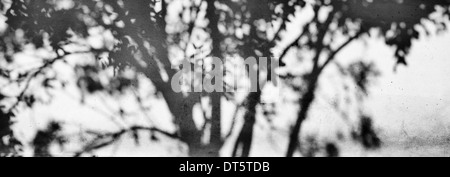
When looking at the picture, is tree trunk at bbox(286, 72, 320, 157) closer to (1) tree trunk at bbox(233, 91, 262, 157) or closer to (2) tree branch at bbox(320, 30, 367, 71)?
(2) tree branch at bbox(320, 30, 367, 71)

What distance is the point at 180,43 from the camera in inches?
181

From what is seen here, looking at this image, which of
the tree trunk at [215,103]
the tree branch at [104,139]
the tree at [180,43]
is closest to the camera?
the tree at [180,43]

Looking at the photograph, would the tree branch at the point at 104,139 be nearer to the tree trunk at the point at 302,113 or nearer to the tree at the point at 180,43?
the tree at the point at 180,43

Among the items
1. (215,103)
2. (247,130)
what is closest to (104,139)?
(215,103)

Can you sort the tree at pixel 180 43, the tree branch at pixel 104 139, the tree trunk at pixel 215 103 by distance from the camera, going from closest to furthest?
the tree at pixel 180 43 → the tree trunk at pixel 215 103 → the tree branch at pixel 104 139

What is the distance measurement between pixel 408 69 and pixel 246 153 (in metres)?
3.08

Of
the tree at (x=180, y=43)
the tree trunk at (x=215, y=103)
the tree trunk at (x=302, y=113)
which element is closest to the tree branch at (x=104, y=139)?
the tree at (x=180, y=43)

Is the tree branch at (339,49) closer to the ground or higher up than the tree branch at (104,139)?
higher up

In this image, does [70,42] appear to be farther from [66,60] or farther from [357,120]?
[357,120]

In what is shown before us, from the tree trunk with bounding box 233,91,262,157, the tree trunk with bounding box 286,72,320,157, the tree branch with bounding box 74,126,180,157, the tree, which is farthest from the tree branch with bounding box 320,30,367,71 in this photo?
the tree branch with bounding box 74,126,180,157

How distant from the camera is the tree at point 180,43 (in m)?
4.45

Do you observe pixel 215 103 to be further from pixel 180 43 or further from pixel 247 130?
pixel 180 43
